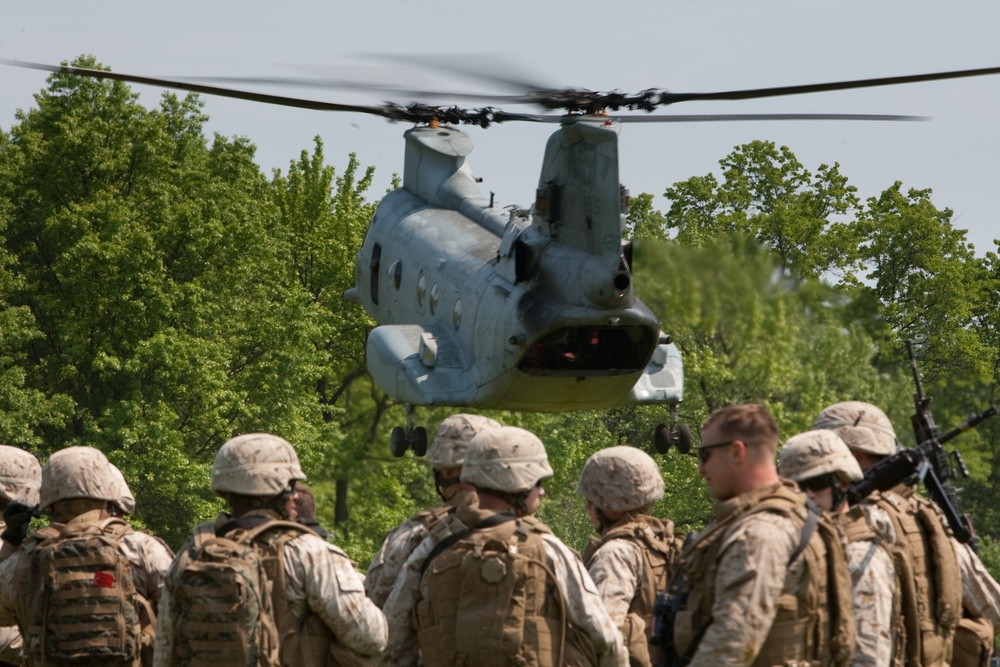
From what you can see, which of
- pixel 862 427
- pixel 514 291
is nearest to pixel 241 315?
pixel 514 291

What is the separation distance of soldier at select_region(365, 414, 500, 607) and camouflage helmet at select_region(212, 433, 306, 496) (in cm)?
90

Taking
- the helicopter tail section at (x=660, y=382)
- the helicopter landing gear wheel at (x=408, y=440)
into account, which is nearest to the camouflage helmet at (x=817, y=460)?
the helicopter tail section at (x=660, y=382)

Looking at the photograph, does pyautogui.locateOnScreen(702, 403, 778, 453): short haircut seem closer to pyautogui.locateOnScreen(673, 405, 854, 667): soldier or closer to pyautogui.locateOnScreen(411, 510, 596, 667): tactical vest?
pyautogui.locateOnScreen(673, 405, 854, 667): soldier

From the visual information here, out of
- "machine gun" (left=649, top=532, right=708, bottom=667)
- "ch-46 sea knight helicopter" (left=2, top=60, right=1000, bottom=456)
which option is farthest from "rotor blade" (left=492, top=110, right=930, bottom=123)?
"machine gun" (left=649, top=532, right=708, bottom=667)

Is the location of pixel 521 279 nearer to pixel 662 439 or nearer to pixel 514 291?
pixel 514 291

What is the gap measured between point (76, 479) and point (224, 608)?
5.32ft

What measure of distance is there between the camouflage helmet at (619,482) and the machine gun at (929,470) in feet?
4.38

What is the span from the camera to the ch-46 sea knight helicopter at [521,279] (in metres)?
21.3

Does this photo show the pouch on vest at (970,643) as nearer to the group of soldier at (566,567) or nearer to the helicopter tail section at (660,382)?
the group of soldier at (566,567)

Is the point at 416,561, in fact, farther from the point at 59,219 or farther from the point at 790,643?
the point at 59,219

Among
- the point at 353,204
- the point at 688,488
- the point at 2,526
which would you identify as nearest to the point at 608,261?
the point at 2,526

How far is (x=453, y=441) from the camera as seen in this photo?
8.88 metres

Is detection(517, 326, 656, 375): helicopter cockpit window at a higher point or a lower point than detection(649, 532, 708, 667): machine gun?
lower

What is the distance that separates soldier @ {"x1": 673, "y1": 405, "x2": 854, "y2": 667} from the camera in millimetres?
6289
